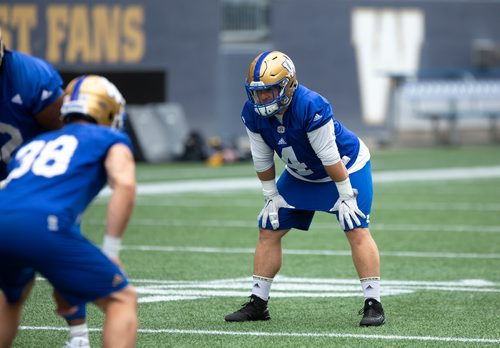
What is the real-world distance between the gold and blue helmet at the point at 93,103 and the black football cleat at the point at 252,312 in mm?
2132

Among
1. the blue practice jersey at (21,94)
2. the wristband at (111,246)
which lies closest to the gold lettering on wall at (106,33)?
the blue practice jersey at (21,94)

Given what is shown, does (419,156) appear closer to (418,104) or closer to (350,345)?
(418,104)

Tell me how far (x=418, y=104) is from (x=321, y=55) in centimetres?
291

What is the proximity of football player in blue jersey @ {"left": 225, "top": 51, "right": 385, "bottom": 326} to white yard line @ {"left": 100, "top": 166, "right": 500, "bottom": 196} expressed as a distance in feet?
31.0

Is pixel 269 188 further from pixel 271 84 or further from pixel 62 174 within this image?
pixel 62 174

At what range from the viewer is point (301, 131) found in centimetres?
702

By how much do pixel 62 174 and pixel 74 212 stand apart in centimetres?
17

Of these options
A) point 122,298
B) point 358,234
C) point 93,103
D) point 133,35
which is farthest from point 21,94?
point 133,35

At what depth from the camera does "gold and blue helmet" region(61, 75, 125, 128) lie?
533 centimetres

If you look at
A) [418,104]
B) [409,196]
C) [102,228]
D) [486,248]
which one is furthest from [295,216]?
[418,104]

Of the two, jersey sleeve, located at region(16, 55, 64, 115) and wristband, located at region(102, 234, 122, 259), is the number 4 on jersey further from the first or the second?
wristband, located at region(102, 234, 122, 259)

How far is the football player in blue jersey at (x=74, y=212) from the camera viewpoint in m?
4.95

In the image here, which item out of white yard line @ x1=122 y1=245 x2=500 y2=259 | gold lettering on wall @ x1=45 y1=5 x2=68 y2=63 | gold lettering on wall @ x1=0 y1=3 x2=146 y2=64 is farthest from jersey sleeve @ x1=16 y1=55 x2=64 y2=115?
gold lettering on wall @ x1=45 y1=5 x2=68 y2=63

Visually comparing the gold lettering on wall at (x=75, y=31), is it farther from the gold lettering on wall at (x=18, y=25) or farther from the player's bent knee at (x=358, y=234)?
the player's bent knee at (x=358, y=234)
